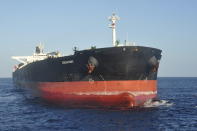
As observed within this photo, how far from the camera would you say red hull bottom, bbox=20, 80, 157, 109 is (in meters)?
24.7

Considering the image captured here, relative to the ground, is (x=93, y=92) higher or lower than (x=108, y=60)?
lower

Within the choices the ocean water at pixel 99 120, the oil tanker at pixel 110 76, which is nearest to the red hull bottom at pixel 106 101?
the oil tanker at pixel 110 76

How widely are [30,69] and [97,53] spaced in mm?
16339

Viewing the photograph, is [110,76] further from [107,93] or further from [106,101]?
[106,101]

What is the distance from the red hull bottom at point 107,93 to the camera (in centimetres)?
2466

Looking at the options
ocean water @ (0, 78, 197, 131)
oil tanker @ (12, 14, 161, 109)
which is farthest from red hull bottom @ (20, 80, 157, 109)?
ocean water @ (0, 78, 197, 131)

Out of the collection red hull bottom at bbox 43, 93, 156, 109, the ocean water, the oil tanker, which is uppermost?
the oil tanker

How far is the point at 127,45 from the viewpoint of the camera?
2570 centimetres

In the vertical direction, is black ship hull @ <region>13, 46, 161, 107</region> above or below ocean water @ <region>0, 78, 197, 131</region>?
above

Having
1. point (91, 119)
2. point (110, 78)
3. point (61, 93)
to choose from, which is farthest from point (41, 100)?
point (91, 119)

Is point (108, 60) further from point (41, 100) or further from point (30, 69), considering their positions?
point (30, 69)

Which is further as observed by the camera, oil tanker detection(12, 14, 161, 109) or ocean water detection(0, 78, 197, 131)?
oil tanker detection(12, 14, 161, 109)

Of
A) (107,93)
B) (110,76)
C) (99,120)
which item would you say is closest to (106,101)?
(107,93)

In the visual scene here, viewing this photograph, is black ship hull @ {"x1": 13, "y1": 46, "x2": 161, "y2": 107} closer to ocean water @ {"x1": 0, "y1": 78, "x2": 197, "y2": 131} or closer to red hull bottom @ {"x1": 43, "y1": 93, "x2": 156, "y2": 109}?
red hull bottom @ {"x1": 43, "y1": 93, "x2": 156, "y2": 109}
